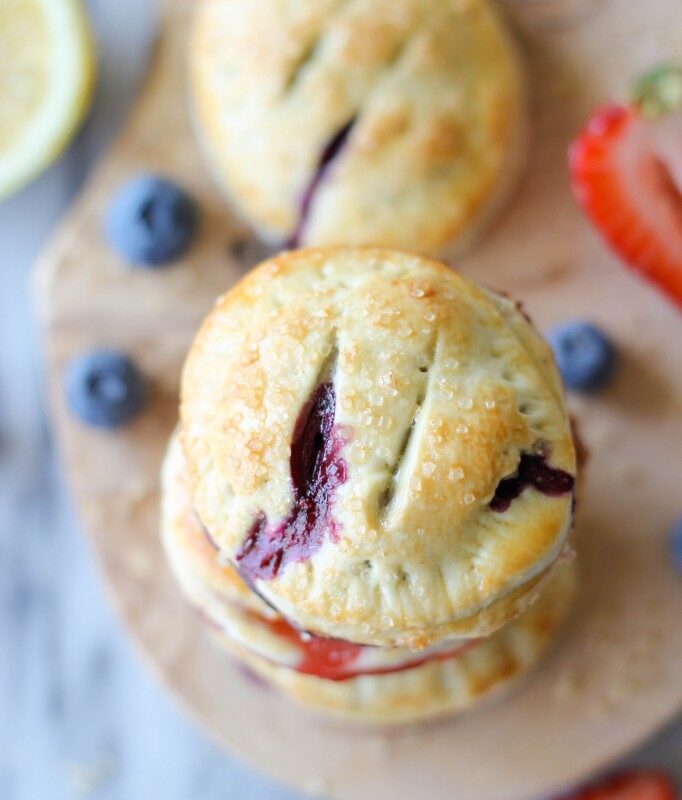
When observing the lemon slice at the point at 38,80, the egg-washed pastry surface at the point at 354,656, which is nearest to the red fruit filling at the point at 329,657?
the egg-washed pastry surface at the point at 354,656

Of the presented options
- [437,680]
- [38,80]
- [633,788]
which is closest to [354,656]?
[437,680]

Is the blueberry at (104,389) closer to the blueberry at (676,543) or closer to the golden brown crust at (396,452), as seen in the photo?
the golden brown crust at (396,452)

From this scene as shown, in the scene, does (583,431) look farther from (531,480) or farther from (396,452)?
(396,452)

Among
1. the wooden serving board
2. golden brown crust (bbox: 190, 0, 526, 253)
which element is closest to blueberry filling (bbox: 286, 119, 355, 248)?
golden brown crust (bbox: 190, 0, 526, 253)

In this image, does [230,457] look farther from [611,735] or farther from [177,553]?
[611,735]

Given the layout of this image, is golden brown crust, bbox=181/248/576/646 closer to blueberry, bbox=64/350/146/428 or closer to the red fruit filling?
the red fruit filling

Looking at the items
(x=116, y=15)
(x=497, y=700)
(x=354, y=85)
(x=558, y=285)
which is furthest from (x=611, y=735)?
(x=116, y=15)
